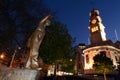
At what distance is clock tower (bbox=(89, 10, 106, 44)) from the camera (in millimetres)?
50125

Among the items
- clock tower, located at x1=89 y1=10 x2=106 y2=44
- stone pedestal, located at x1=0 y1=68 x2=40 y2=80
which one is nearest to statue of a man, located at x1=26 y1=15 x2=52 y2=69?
stone pedestal, located at x1=0 y1=68 x2=40 y2=80

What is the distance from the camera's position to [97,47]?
42.4m

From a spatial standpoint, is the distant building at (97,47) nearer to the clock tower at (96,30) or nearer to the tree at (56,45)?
the clock tower at (96,30)

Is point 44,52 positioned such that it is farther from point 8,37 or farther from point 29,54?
point 29,54

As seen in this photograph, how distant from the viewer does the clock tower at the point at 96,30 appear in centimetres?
5012

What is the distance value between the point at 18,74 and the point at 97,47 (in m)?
39.6

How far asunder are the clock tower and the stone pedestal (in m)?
45.9

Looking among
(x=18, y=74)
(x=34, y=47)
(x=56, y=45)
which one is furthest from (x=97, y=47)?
(x=18, y=74)

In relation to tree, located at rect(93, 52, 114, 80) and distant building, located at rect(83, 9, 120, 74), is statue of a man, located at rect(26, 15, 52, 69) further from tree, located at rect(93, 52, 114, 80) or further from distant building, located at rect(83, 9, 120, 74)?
distant building, located at rect(83, 9, 120, 74)

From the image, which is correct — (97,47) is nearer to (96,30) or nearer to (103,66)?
(96,30)

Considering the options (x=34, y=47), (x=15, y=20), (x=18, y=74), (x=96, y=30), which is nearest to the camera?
(x=18, y=74)

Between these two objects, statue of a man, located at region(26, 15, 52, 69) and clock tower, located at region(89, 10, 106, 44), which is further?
clock tower, located at region(89, 10, 106, 44)

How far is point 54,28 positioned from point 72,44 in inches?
179

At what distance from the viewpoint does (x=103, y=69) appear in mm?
23859
